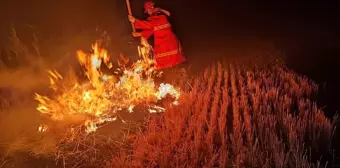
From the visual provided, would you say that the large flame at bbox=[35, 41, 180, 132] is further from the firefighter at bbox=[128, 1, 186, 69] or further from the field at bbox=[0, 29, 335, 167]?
the firefighter at bbox=[128, 1, 186, 69]

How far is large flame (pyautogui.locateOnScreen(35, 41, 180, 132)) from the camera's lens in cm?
593

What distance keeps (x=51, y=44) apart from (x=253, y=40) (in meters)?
5.16

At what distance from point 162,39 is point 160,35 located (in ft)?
0.28

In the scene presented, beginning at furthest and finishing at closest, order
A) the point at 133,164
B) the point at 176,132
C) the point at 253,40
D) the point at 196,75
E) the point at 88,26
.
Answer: the point at 253,40 < the point at 88,26 < the point at 196,75 < the point at 176,132 < the point at 133,164

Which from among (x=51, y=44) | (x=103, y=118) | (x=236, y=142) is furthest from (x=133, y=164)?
(x=51, y=44)

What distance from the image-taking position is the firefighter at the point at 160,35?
24.0 feet

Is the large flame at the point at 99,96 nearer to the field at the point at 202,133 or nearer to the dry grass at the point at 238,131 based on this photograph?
the field at the point at 202,133

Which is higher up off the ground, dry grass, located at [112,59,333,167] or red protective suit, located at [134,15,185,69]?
red protective suit, located at [134,15,185,69]

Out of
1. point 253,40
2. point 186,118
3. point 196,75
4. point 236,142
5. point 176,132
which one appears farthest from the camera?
point 253,40

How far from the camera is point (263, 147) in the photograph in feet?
14.9

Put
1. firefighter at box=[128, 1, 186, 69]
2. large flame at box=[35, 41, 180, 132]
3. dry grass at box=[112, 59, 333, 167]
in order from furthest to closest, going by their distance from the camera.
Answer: firefighter at box=[128, 1, 186, 69] → large flame at box=[35, 41, 180, 132] → dry grass at box=[112, 59, 333, 167]

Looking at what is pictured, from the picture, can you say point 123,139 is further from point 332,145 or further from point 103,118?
point 332,145

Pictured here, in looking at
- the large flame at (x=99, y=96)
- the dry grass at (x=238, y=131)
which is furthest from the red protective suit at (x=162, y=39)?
the dry grass at (x=238, y=131)

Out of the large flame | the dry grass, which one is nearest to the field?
the dry grass
